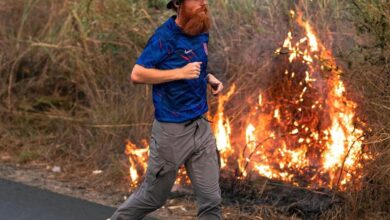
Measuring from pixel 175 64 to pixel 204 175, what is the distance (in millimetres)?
772

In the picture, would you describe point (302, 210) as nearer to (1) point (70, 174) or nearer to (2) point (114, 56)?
(1) point (70, 174)

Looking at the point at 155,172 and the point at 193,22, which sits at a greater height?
the point at 193,22

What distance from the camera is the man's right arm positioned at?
4.88 meters

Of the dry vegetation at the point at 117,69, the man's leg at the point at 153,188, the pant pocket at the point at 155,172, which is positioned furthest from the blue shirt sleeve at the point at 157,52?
the dry vegetation at the point at 117,69

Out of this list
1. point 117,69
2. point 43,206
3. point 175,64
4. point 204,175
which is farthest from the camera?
point 117,69

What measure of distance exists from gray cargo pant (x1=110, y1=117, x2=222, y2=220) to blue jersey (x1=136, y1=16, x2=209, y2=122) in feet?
0.28

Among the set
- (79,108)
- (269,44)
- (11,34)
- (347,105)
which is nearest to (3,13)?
(11,34)

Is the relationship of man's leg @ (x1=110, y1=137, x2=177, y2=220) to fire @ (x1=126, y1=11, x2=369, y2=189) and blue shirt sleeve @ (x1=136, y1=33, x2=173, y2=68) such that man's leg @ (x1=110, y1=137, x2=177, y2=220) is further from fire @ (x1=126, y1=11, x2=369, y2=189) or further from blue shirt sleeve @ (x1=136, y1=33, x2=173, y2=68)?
fire @ (x1=126, y1=11, x2=369, y2=189)

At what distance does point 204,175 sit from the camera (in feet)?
16.8

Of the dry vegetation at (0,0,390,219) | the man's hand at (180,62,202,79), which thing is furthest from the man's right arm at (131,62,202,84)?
the dry vegetation at (0,0,390,219)

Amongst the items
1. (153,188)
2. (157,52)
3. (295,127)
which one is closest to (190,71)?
(157,52)

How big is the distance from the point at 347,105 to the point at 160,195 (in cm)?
209

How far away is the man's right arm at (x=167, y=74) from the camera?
4.88 metres

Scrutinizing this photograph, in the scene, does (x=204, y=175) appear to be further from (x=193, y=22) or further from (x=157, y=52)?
(x=193, y=22)
